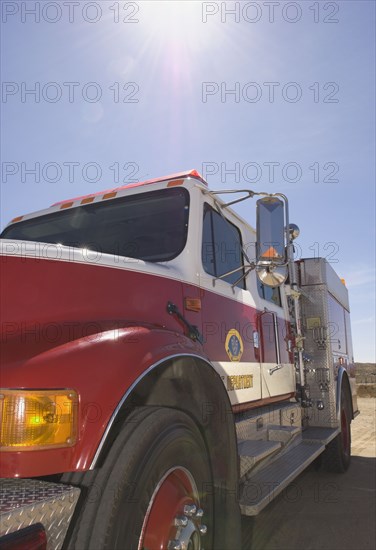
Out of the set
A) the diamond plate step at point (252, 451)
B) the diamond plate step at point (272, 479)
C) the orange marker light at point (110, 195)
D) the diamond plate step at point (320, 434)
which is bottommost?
the diamond plate step at point (320, 434)

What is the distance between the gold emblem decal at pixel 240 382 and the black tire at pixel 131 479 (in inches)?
38.0

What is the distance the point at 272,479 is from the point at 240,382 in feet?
2.16

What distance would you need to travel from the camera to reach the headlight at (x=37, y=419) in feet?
4.77

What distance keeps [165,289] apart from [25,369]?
104 centimetres

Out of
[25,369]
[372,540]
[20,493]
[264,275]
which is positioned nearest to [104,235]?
[264,275]

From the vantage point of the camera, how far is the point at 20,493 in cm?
147

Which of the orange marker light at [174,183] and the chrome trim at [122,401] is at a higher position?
the orange marker light at [174,183]

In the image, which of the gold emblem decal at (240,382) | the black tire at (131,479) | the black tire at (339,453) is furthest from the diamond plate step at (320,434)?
the black tire at (131,479)

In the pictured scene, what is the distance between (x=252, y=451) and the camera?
9.68 ft

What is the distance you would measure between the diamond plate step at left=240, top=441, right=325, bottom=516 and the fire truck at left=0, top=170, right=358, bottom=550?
0.02 meters

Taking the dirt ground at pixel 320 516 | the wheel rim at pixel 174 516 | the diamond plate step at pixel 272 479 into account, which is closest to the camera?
the wheel rim at pixel 174 516

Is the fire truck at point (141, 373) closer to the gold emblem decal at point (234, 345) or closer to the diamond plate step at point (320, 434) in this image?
the gold emblem decal at point (234, 345)

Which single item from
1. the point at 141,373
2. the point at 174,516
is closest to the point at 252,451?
the point at 174,516

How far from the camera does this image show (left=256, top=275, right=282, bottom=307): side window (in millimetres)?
3999
